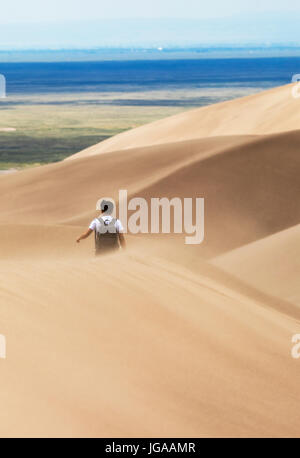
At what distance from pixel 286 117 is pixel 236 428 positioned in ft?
66.2

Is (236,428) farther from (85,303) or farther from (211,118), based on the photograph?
(211,118)

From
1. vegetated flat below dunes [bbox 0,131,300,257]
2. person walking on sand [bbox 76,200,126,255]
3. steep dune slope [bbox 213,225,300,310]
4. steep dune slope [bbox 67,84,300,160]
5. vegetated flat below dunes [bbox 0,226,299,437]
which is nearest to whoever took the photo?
vegetated flat below dunes [bbox 0,226,299,437]

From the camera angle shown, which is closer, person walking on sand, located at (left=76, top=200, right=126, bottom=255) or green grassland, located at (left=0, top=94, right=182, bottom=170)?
person walking on sand, located at (left=76, top=200, right=126, bottom=255)

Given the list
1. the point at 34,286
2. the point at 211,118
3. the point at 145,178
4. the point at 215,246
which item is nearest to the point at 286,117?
the point at 211,118

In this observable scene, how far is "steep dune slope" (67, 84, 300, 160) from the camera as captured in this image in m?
25.5

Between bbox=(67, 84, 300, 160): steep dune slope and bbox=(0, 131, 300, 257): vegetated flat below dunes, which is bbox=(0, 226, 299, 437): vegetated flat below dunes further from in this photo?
bbox=(67, 84, 300, 160): steep dune slope

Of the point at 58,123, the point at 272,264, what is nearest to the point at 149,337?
the point at 272,264

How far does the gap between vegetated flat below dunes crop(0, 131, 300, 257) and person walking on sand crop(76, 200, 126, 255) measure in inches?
176

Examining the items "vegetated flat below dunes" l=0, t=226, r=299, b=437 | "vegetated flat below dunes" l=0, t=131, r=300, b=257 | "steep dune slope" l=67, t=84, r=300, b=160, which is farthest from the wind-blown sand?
"steep dune slope" l=67, t=84, r=300, b=160

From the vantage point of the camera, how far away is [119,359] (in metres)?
5.98

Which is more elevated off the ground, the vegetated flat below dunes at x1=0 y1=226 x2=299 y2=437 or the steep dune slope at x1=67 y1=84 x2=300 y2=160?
the steep dune slope at x1=67 y1=84 x2=300 y2=160

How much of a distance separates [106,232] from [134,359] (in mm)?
4036

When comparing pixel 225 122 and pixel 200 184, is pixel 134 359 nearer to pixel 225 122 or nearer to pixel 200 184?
pixel 200 184

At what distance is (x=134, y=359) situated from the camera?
19.9 feet
